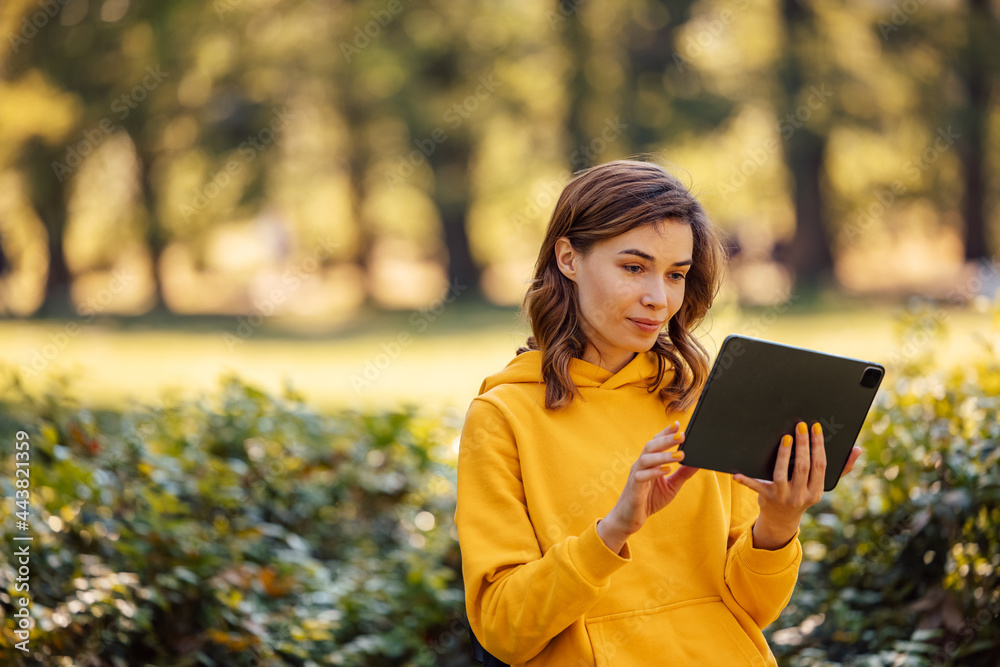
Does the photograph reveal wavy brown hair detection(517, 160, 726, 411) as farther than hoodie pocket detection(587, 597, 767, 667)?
Yes

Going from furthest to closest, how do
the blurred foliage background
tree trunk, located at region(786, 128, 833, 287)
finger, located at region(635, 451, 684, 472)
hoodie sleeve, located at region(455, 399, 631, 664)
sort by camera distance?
tree trunk, located at region(786, 128, 833, 287) → the blurred foliage background → hoodie sleeve, located at region(455, 399, 631, 664) → finger, located at region(635, 451, 684, 472)

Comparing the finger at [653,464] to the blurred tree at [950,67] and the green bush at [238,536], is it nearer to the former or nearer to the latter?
the green bush at [238,536]

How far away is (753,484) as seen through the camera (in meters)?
1.87

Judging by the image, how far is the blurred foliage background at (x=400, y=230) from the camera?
3678mm

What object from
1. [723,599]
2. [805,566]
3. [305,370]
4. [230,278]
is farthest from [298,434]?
[230,278]

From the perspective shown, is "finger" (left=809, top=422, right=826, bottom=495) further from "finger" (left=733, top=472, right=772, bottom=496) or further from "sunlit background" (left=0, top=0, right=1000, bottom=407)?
"sunlit background" (left=0, top=0, right=1000, bottom=407)

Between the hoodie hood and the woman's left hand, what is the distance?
0.41 meters

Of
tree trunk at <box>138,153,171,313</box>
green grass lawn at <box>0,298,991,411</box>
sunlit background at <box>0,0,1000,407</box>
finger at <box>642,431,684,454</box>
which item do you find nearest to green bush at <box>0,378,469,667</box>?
finger at <box>642,431,684,454</box>

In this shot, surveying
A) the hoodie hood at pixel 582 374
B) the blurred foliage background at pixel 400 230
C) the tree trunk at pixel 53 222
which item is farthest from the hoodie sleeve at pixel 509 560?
the tree trunk at pixel 53 222

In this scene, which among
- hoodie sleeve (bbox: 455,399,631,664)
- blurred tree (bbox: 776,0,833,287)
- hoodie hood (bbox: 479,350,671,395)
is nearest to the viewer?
hoodie sleeve (bbox: 455,399,631,664)

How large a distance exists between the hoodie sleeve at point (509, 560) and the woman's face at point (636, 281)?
13.3 inches

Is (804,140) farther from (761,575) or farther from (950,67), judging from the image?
(761,575)

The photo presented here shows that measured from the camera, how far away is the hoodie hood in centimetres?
215

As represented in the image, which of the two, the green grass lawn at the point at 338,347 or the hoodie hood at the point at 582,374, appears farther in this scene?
the green grass lawn at the point at 338,347
